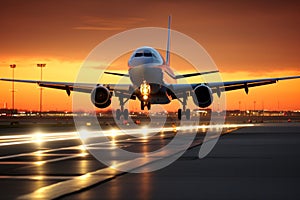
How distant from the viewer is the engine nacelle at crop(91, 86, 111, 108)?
5481cm

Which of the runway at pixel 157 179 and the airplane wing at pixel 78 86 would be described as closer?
the runway at pixel 157 179

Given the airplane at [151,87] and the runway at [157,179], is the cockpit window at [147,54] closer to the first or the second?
the airplane at [151,87]

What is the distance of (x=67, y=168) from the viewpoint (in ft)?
57.4

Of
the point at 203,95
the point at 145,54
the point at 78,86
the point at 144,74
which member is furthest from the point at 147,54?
the point at 78,86

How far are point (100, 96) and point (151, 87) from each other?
5.59 m

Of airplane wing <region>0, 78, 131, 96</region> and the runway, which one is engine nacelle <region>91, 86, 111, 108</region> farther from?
the runway

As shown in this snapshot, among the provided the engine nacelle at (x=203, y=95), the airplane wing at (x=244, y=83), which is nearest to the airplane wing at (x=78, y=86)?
the engine nacelle at (x=203, y=95)

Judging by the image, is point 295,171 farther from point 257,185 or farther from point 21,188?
point 21,188

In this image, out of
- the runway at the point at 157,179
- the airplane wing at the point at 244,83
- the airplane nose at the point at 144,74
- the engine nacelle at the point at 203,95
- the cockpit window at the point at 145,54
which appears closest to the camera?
the runway at the point at 157,179

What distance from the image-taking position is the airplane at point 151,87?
5112cm

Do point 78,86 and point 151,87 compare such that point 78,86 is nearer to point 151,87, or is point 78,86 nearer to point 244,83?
point 151,87

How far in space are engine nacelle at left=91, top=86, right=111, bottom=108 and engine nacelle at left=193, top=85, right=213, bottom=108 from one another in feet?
25.8

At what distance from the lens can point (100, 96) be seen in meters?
55.0

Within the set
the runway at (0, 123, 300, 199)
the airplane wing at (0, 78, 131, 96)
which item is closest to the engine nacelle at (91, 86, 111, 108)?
the airplane wing at (0, 78, 131, 96)
